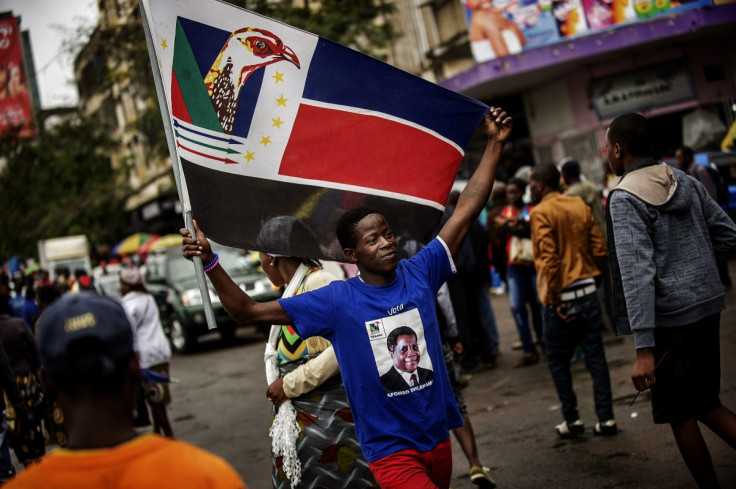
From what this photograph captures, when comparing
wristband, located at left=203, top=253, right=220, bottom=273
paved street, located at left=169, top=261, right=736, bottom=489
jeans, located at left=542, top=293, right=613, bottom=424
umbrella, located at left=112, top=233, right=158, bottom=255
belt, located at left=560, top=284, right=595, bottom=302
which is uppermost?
umbrella, located at left=112, top=233, right=158, bottom=255

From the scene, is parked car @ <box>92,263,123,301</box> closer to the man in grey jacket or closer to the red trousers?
the man in grey jacket

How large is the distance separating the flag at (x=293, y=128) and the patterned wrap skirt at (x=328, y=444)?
70 cm

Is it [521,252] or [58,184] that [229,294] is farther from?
[58,184]

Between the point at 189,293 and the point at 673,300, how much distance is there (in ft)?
44.0

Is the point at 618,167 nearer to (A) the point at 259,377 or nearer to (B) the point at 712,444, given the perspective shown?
(B) the point at 712,444

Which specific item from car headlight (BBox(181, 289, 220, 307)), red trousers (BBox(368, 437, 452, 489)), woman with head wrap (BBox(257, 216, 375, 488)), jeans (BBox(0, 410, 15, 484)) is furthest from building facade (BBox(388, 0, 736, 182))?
red trousers (BBox(368, 437, 452, 489))

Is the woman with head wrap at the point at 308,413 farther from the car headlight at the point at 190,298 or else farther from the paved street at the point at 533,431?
the car headlight at the point at 190,298

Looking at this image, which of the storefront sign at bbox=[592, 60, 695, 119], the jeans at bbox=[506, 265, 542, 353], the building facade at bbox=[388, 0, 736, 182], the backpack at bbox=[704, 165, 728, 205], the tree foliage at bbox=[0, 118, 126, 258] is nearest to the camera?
the jeans at bbox=[506, 265, 542, 353]

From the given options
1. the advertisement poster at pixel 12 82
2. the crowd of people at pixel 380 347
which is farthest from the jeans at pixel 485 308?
the advertisement poster at pixel 12 82

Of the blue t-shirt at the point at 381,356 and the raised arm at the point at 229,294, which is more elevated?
the raised arm at the point at 229,294

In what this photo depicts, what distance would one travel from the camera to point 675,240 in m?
3.95

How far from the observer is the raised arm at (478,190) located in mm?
3641

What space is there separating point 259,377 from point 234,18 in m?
8.84

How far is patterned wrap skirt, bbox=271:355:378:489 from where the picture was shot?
12.9 feet
